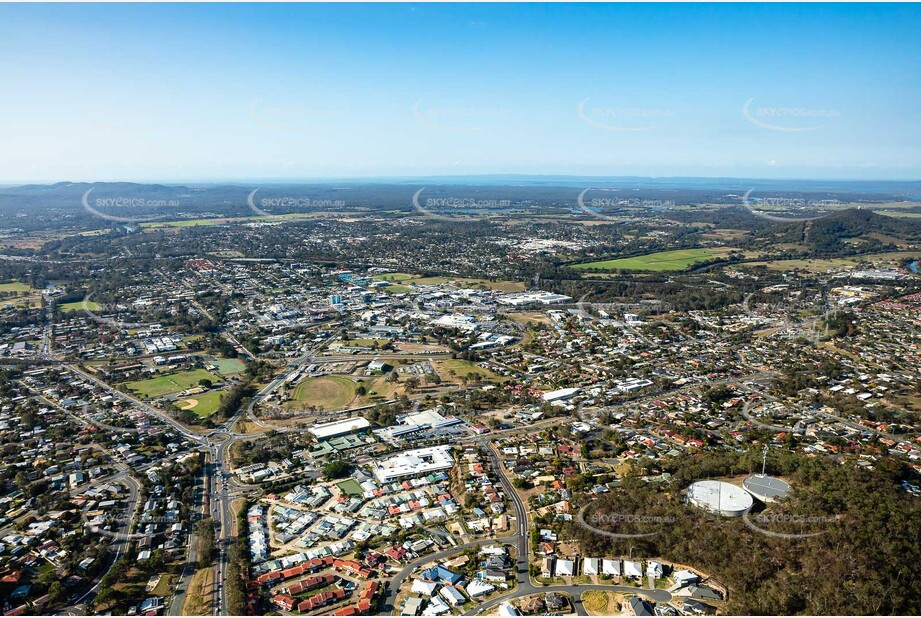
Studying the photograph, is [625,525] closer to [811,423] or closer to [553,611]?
[553,611]

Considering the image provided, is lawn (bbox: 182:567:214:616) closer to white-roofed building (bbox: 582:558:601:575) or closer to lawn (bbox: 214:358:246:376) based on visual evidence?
white-roofed building (bbox: 582:558:601:575)

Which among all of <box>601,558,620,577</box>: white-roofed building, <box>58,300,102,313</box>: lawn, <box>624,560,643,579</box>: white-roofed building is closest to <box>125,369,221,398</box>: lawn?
<box>58,300,102,313</box>: lawn

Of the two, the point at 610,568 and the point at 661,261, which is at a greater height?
the point at 661,261

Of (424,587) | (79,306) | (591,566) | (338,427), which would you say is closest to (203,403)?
(338,427)

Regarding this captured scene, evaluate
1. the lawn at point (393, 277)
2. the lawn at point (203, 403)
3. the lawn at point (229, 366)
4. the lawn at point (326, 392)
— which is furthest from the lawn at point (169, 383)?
the lawn at point (393, 277)

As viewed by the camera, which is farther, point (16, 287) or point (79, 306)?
point (16, 287)

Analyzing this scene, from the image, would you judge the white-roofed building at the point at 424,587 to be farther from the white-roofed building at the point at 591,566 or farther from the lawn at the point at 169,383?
the lawn at the point at 169,383

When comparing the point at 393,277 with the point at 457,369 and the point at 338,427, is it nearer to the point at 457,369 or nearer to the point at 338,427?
the point at 457,369
